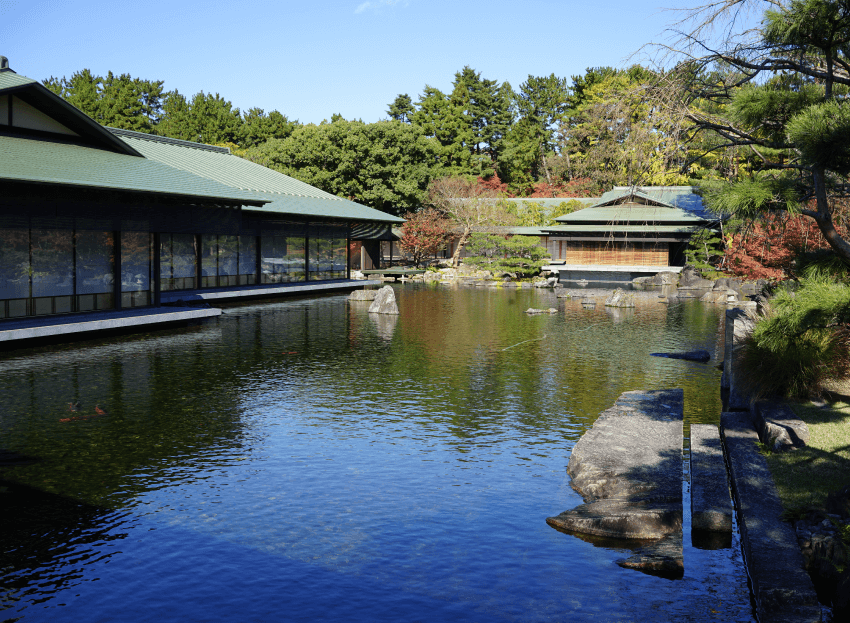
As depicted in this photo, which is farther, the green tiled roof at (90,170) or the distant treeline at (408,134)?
the distant treeline at (408,134)

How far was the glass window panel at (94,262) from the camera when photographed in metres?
24.6

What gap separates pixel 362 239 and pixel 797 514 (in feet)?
156

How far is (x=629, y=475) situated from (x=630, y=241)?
44065mm

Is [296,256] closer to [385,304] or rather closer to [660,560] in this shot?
[385,304]

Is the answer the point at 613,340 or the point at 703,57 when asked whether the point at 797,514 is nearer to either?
the point at 703,57

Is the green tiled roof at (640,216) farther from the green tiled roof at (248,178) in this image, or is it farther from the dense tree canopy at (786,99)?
the dense tree canopy at (786,99)

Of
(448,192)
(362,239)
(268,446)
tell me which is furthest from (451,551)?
(448,192)

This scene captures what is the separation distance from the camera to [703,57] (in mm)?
10320

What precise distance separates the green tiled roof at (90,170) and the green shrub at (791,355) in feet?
62.0

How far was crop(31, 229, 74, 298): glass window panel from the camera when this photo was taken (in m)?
23.1

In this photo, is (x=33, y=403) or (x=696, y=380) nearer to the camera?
(x=33, y=403)

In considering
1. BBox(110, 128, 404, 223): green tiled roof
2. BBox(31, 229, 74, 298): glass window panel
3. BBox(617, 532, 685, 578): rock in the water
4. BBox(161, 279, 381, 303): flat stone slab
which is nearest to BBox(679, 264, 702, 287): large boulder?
BBox(110, 128, 404, 223): green tiled roof

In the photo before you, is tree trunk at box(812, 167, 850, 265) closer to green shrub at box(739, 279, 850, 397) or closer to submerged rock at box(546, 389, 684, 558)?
green shrub at box(739, 279, 850, 397)

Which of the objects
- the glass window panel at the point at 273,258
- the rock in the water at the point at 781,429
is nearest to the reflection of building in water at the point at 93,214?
the glass window panel at the point at 273,258
